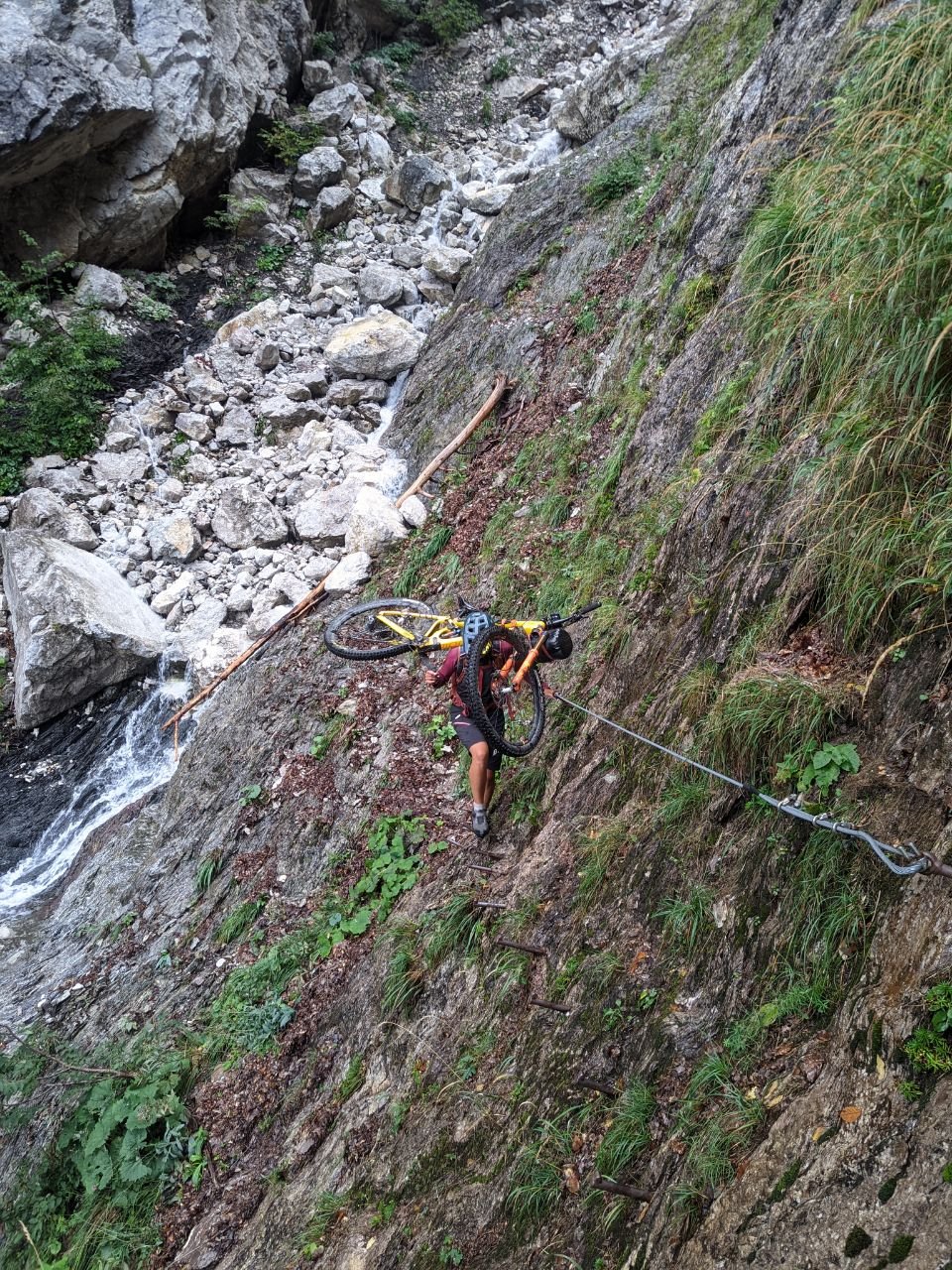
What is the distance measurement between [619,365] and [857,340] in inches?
199

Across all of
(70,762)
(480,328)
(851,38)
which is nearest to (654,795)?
(851,38)

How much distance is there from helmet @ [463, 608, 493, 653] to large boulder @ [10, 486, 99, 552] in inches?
385

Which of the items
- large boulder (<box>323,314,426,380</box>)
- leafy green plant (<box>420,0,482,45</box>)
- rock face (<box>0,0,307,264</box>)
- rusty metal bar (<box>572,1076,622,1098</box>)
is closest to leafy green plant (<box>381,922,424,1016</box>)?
rusty metal bar (<box>572,1076,622,1098</box>)

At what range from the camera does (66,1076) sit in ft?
21.0

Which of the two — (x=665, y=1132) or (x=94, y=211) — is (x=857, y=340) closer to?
(x=665, y=1132)

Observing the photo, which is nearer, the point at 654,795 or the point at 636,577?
the point at 654,795

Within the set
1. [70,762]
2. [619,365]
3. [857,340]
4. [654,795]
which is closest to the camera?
[857,340]

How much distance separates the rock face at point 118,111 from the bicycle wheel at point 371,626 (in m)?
11.6

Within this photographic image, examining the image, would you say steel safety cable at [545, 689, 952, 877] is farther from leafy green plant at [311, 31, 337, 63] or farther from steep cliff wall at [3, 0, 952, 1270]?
leafy green plant at [311, 31, 337, 63]

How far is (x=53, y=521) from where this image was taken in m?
12.3

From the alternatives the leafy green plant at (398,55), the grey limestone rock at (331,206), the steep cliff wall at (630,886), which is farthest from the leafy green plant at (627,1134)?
the leafy green plant at (398,55)

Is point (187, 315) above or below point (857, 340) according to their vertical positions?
below

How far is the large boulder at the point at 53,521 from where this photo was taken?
12.3m

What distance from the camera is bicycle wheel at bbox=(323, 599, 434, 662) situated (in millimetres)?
6543
